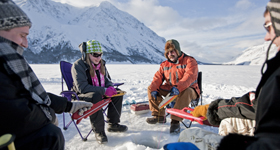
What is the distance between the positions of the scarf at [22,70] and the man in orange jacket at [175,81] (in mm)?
1809

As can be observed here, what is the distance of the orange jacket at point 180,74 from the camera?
2661mm

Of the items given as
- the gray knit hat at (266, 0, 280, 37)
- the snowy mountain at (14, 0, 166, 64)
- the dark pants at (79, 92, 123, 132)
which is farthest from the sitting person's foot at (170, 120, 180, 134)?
the snowy mountain at (14, 0, 166, 64)

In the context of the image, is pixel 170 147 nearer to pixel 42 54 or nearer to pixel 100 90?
pixel 100 90

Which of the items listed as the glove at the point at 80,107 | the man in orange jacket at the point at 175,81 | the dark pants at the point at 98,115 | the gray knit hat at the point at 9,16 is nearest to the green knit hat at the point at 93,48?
the dark pants at the point at 98,115

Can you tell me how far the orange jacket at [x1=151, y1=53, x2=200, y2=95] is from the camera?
266cm

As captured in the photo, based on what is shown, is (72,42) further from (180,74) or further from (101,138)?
(101,138)

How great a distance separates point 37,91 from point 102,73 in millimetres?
1645

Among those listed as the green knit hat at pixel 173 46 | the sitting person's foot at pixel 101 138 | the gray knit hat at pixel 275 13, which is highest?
the green knit hat at pixel 173 46

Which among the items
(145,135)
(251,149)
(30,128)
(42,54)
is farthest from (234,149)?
(42,54)

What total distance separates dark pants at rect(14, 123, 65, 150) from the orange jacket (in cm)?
192

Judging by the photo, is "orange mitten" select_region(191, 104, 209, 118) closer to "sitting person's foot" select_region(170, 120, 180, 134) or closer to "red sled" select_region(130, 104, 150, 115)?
"sitting person's foot" select_region(170, 120, 180, 134)

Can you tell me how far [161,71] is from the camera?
10.5ft

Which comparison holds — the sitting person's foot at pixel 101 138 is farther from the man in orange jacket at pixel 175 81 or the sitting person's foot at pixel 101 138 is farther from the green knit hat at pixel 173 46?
the green knit hat at pixel 173 46

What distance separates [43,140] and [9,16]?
90 cm
